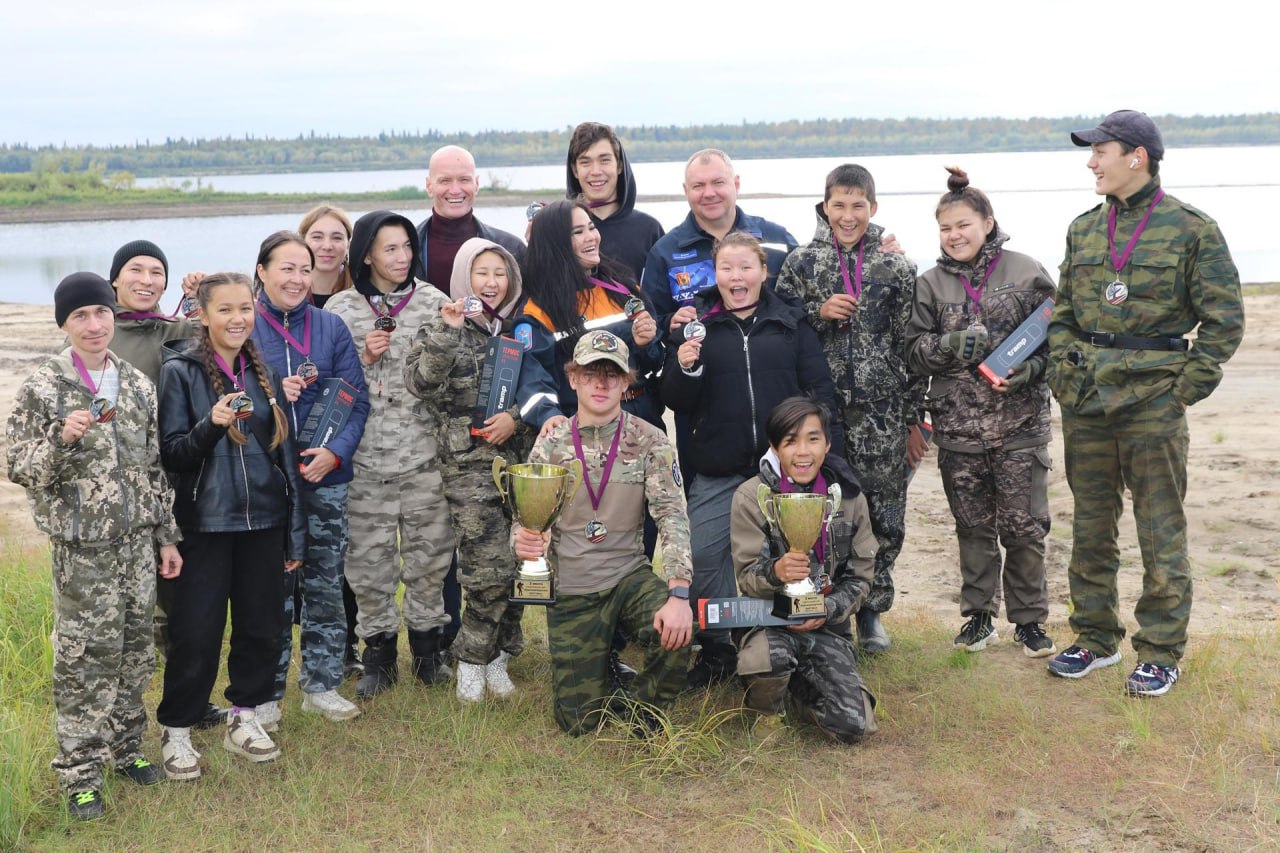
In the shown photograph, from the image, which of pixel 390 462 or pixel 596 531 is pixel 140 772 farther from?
pixel 596 531

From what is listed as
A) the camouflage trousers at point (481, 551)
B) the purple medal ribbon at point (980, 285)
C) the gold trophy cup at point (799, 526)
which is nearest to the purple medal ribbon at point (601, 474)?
the camouflage trousers at point (481, 551)

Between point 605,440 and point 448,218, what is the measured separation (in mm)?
1659

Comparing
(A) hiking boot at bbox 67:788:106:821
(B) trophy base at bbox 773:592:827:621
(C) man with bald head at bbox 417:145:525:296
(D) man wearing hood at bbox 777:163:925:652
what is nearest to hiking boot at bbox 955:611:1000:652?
(D) man wearing hood at bbox 777:163:925:652

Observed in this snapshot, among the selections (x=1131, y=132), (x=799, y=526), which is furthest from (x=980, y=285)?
(x=799, y=526)

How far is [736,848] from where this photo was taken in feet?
13.3

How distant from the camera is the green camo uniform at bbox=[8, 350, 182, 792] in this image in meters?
4.18

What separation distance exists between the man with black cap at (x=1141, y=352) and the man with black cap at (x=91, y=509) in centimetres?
392

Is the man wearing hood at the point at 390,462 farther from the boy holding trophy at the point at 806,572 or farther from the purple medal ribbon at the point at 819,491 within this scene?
the purple medal ribbon at the point at 819,491

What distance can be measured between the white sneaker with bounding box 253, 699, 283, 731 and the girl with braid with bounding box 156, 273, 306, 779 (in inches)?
9.1

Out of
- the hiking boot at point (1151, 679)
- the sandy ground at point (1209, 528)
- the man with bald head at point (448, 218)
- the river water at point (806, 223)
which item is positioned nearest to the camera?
the hiking boot at point (1151, 679)

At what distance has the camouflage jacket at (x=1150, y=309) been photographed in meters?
4.94

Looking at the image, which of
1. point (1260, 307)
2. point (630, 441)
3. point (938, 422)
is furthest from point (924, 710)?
point (1260, 307)

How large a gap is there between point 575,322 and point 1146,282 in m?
2.53

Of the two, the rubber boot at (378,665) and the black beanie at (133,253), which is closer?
the black beanie at (133,253)
